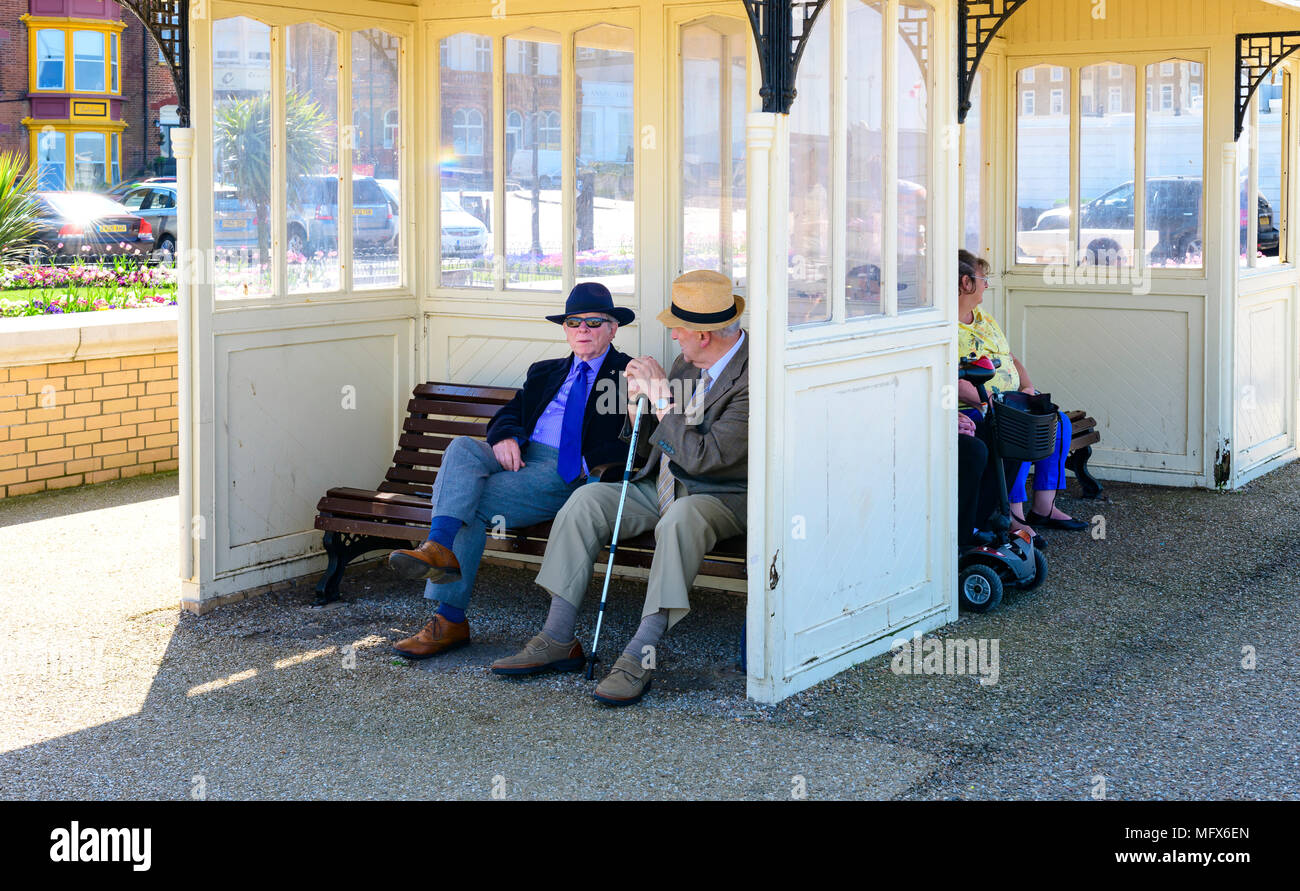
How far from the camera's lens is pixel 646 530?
575cm

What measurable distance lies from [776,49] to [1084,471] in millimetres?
4521

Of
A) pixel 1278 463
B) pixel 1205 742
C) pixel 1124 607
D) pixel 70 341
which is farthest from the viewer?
pixel 1278 463

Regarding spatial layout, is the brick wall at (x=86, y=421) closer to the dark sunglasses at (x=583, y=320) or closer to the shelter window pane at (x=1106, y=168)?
the dark sunglasses at (x=583, y=320)

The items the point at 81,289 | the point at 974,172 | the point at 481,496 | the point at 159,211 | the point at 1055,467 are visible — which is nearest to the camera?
the point at 481,496

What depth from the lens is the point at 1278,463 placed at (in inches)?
384

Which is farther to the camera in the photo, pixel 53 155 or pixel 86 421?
pixel 53 155

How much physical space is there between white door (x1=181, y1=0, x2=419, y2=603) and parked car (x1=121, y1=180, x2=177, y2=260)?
16415mm

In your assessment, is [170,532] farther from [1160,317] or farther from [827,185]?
[1160,317]

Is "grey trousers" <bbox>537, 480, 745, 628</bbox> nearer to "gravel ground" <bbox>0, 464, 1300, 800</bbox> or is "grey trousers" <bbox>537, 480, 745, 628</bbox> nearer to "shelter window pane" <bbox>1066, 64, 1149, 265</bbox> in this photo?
"gravel ground" <bbox>0, 464, 1300, 800</bbox>

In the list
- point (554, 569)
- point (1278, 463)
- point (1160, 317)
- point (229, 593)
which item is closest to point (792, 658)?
point (554, 569)

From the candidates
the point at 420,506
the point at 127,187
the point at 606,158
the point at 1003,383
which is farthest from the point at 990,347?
the point at 127,187

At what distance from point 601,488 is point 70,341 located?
4.13m

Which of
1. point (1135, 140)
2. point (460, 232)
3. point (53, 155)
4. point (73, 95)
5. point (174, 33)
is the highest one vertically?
point (73, 95)

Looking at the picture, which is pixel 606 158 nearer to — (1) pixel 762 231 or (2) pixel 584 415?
(2) pixel 584 415
